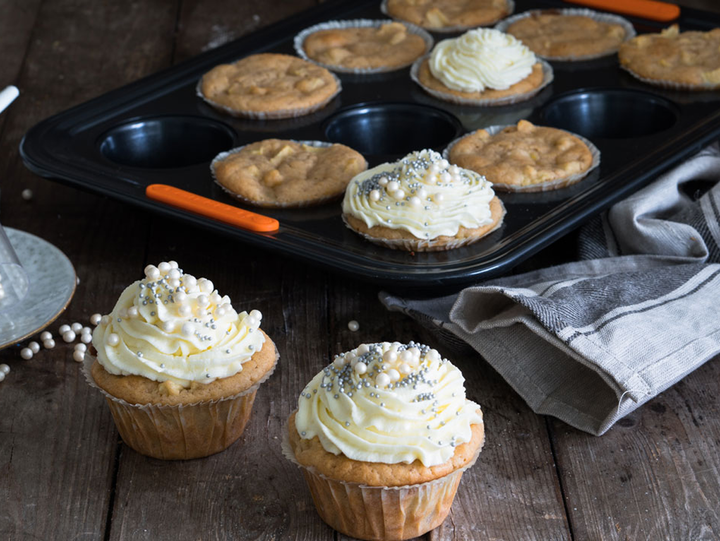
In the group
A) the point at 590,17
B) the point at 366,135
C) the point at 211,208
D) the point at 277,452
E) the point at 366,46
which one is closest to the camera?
the point at 277,452

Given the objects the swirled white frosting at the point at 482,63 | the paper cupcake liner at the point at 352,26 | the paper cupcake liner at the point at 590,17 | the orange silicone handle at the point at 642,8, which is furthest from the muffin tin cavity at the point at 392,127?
the orange silicone handle at the point at 642,8

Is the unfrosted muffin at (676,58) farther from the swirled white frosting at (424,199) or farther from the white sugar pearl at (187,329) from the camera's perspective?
the white sugar pearl at (187,329)

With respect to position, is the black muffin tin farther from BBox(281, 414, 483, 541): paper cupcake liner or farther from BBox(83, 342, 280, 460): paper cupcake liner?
BBox(281, 414, 483, 541): paper cupcake liner

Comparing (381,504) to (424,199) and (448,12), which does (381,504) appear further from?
(448,12)

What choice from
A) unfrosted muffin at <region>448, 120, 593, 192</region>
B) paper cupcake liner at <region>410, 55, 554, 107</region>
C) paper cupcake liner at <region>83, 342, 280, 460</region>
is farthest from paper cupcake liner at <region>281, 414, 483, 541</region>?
paper cupcake liner at <region>410, 55, 554, 107</region>

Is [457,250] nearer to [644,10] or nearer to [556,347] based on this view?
[556,347]

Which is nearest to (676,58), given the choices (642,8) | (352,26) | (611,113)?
(611,113)
